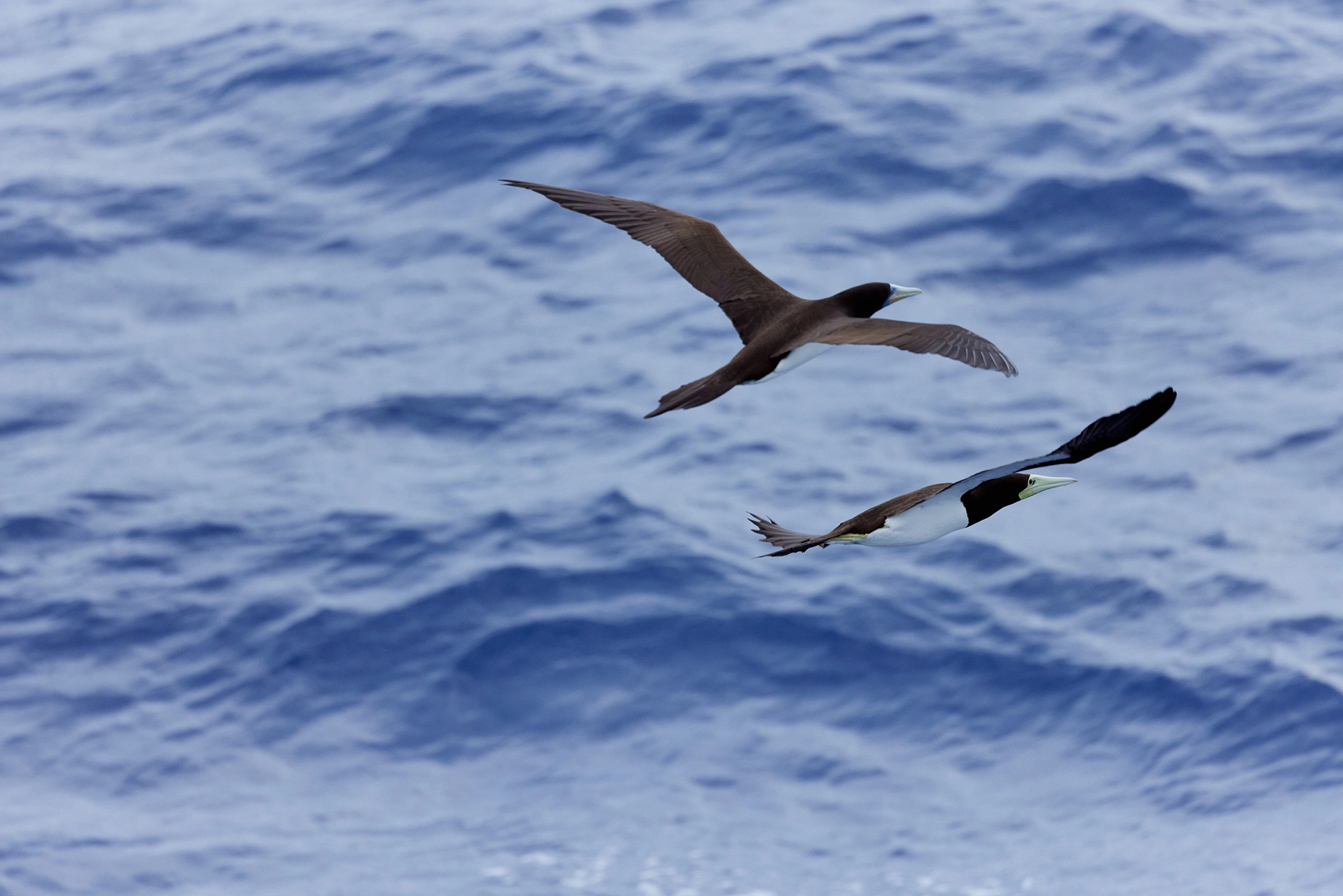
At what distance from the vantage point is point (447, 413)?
16266mm

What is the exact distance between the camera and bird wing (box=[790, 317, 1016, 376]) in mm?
6758

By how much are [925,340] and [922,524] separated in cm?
75

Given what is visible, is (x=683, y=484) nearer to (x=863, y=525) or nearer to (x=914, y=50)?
(x=863, y=525)

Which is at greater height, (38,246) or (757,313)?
(757,313)

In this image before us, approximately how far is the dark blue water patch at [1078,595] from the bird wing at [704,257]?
5.63 meters

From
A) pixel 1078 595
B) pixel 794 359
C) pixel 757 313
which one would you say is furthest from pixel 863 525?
pixel 1078 595

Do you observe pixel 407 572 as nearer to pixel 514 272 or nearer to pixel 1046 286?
pixel 514 272

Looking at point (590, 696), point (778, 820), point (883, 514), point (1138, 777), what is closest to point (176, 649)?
point (590, 696)

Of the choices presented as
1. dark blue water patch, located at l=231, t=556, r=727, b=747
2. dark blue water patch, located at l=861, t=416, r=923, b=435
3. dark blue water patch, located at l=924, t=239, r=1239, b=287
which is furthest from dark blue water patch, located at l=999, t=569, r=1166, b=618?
dark blue water patch, located at l=924, t=239, r=1239, b=287

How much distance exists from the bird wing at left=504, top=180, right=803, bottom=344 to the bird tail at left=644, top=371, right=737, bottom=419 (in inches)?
31.8

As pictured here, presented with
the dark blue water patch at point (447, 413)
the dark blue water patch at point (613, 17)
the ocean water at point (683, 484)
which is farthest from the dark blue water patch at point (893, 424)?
the dark blue water patch at point (613, 17)

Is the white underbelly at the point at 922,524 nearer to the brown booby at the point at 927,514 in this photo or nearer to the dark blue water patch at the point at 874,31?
the brown booby at the point at 927,514

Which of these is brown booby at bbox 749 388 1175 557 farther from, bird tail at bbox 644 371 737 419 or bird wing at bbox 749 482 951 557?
bird tail at bbox 644 371 737 419

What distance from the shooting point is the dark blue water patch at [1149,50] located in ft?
64.7
